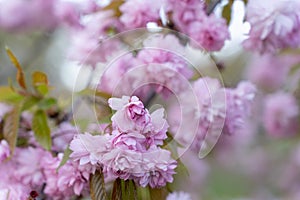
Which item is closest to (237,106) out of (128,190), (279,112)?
(128,190)

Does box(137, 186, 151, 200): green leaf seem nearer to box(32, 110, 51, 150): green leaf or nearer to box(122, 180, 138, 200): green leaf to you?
box(122, 180, 138, 200): green leaf

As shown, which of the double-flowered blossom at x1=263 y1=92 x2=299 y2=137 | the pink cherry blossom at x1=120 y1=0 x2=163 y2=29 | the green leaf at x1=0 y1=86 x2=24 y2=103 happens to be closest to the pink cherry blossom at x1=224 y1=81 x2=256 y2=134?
the pink cherry blossom at x1=120 y1=0 x2=163 y2=29

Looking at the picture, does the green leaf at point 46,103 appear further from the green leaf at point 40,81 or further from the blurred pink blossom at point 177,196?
the blurred pink blossom at point 177,196

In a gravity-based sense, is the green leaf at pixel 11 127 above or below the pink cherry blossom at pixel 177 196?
above

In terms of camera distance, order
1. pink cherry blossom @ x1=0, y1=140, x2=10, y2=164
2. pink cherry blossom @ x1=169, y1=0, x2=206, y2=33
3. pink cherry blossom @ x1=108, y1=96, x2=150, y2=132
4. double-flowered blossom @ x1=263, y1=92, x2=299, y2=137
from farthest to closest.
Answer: double-flowered blossom @ x1=263, y1=92, x2=299, y2=137 < pink cherry blossom @ x1=169, y1=0, x2=206, y2=33 < pink cherry blossom @ x1=0, y1=140, x2=10, y2=164 < pink cherry blossom @ x1=108, y1=96, x2=150, y2=132

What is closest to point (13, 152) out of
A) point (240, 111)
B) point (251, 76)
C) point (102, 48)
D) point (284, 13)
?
point (102, 48)

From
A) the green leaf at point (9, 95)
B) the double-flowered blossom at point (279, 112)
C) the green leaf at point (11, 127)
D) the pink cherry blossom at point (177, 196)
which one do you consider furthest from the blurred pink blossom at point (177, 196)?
the double-flowered blossom at point (279, 112)

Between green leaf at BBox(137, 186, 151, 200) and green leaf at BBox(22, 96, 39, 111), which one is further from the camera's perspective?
green leaf at BBox(22, 96, 39, 111)
